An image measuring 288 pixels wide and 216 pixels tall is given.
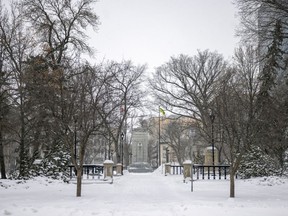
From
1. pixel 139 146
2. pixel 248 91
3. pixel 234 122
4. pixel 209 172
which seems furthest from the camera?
pixel 139 146

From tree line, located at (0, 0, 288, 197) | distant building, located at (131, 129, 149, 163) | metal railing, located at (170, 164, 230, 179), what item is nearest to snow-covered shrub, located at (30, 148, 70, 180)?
tree line, located at (0, 0, 288, 197)

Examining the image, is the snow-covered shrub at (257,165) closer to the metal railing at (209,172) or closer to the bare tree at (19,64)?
A: the metal railing at (209,172)

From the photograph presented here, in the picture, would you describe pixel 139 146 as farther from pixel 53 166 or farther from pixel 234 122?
pixel 234 122

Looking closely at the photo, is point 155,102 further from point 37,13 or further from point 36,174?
point 36,174

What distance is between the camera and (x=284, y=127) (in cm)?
2217

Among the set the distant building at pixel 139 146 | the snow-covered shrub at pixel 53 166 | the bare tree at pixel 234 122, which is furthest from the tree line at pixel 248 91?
the distant building at pixel 139 146

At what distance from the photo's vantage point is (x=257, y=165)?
2308 centimetres

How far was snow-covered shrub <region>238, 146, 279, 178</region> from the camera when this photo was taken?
22.9 meters

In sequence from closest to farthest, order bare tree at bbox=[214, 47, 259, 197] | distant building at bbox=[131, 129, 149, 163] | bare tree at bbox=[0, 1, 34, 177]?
bare tree at bbox=[214, 47, 259, 197] → bare tree at bbox=[0, 1, 34, 177] → distant building at bbox=[131, 129, 149, 163]

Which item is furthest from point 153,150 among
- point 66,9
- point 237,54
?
point 66,9

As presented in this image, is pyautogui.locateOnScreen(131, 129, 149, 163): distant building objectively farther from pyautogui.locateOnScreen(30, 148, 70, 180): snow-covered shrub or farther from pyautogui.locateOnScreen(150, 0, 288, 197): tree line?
pyautogui.locateOnScreen(30, 148, 70, 180): snow-covered shrub

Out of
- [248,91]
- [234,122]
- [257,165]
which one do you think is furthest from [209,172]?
[234,122]

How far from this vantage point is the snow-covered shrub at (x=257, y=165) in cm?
2286

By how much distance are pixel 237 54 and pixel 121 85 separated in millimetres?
12733
